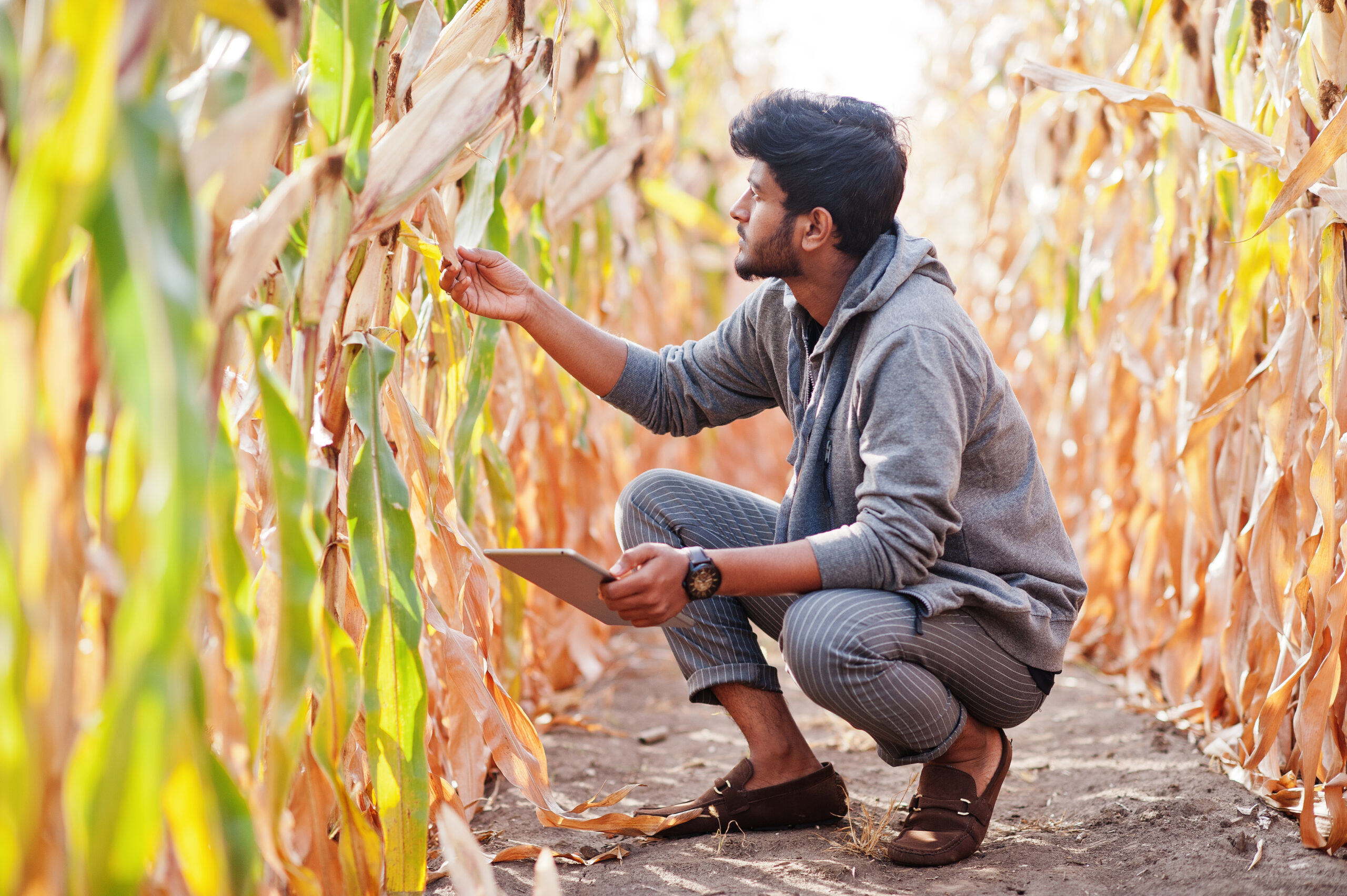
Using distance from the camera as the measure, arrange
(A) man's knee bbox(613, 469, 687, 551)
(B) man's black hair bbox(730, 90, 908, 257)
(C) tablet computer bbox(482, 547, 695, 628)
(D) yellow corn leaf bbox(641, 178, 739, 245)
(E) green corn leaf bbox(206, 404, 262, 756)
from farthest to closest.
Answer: (D) yellow corn leaf bbox(641, 178, 739, 245) → (A) man's knee bbox(613, 469, 687, 551) → (B) man's black hair bbox(730, 90, 908, 257) → (C) tablet computer bbox(482, 547, 695, 628) → (E) green corn leaf bbox(206, 404, 262, 756)

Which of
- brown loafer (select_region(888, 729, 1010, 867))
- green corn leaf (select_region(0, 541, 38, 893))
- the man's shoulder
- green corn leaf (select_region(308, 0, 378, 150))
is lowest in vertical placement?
brown loafer (select_region(888, 729, 1010, 867))

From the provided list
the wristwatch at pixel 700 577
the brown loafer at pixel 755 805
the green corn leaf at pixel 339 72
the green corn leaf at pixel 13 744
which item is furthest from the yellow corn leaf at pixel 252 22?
the brown loafer at pixel 755 805

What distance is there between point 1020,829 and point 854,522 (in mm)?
431

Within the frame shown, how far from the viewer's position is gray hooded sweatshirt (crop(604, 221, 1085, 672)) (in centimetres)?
108

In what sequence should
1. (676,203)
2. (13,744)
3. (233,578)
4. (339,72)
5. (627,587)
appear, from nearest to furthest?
1. (13,744)
2. (233,578)
3. (339,72)
4. (627,587)
5. (676,203)

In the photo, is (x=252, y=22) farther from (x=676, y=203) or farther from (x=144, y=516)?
(x=676, y=203)

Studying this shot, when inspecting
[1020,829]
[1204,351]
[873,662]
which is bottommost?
[1020,829]

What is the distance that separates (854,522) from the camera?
45.3 inches

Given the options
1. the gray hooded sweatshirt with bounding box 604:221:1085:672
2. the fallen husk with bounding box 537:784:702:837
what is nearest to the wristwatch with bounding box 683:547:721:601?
the gray hooded sweatshirt with bounding box 604:221:1085:672

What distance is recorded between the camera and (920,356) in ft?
3.60

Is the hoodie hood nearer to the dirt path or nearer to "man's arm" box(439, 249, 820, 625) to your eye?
"man's arm" box(439, 249, 820, 625)

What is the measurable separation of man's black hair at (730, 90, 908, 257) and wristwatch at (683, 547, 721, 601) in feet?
1.35

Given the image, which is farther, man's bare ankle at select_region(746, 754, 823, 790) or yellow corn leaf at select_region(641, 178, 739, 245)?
yellow corn leaf at select_region(641, 178, 739, 245)

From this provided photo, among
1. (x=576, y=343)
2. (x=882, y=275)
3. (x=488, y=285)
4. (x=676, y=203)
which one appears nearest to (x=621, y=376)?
(x=576, y=343)
